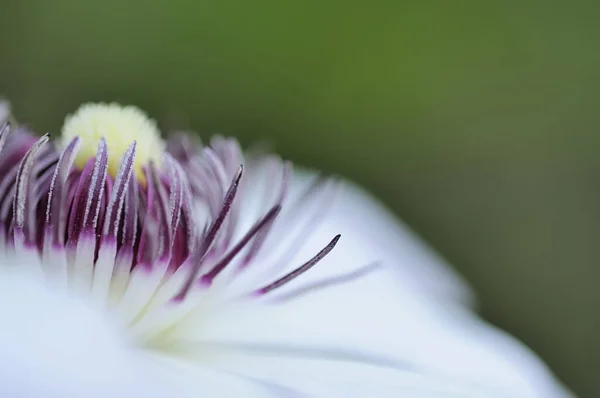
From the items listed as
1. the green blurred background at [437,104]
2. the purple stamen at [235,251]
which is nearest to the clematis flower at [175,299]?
the purple stamen at [235,251]

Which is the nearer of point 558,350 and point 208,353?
point 208,353

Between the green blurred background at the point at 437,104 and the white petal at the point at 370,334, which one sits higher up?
the green blurred background at the point at 437,104

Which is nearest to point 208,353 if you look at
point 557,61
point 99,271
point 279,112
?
point 99,271

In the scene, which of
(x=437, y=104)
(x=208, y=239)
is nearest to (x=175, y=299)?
(x=208, y=239)

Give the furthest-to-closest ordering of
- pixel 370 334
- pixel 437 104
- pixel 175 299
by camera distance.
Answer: pixel 437 104 < pixel 370 334 < pixel 175 299

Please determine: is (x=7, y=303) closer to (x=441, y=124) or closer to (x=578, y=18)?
(x=441, y=124)

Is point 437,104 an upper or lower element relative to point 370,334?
upper

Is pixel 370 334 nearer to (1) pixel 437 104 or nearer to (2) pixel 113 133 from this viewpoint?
(2) pixel 113 133

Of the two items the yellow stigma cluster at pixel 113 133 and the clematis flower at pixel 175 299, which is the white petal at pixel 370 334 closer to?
the clematis flower at pixel 175 299
